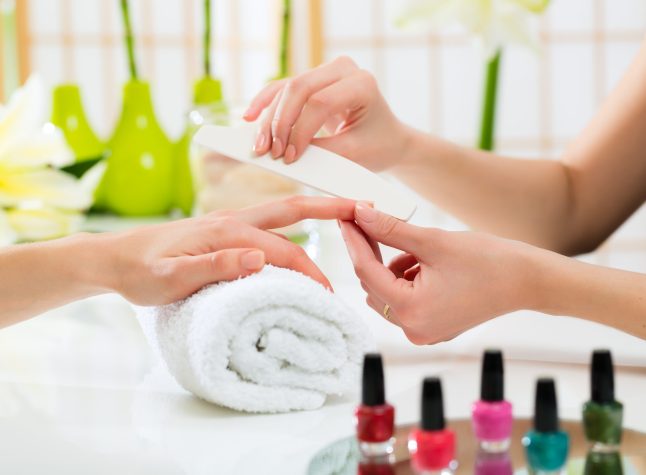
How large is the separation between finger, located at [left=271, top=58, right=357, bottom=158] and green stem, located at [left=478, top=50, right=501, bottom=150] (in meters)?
0.67

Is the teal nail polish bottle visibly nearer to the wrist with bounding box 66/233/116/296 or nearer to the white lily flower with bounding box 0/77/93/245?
the wrist with bounding box 66/233/116/296

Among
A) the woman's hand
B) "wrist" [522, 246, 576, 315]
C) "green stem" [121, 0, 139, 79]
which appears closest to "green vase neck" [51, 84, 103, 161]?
"green stem" [121, 0, 139, 79]

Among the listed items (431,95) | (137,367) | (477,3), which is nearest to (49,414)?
(137,367)

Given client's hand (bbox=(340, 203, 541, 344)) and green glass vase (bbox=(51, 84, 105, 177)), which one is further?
green glass vase (bbox=(51, 84, 105, 177))

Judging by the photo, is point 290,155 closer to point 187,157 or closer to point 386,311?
point 386,311

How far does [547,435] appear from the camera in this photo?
18.7 inches

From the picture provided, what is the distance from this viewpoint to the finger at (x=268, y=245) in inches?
29.7

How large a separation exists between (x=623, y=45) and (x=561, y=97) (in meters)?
0.19

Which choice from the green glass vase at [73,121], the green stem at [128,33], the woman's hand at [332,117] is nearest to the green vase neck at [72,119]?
the green glass vase at [73,121]

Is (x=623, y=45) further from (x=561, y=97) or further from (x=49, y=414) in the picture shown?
(x=49, y=414)

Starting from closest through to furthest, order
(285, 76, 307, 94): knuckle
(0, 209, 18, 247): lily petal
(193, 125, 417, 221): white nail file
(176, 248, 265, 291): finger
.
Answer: (176, 248, 265, 291): finger
(193, 125, 417, 221): white nail file
(285, 76, 307, 94): knuckle
(0, 209, 18, 247): lily petal

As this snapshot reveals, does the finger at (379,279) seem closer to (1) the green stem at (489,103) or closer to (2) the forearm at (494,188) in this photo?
(2) the forearm at (494,188)

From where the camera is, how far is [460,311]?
2.44 feet

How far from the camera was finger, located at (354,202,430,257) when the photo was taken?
732 mm
